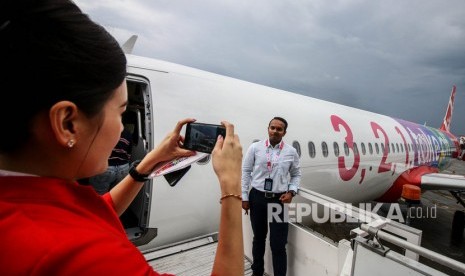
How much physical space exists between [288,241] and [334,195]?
10.1ft

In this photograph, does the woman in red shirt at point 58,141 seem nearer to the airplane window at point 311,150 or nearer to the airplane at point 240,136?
the airplane at point 240,136

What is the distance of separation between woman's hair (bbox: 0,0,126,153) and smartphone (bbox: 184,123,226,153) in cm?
52

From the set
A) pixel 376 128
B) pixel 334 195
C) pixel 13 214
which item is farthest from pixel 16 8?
pixel 376 128

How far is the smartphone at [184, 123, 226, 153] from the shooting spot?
1184 millimetres

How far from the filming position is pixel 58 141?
71cm

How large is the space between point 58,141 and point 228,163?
0.50 meters

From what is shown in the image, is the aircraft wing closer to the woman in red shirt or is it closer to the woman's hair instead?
the woman in red shirt

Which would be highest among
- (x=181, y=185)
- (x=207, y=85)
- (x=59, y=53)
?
(x=207, y=85)

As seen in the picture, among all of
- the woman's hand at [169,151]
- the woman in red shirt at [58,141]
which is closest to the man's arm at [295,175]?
the woman's hand at [169,151]

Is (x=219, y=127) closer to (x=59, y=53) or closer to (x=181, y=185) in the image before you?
(x=59, y=53)

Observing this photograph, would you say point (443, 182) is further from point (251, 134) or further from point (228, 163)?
point (228, 163)

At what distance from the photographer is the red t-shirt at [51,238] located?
0.56 metres

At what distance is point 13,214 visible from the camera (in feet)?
1.92

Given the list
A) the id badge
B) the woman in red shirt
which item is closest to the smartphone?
the woman in red shirt
